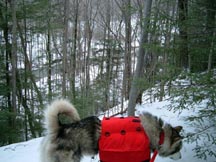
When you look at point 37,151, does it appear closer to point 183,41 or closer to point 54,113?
point 54,113

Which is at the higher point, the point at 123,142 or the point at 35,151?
the point at 123,142

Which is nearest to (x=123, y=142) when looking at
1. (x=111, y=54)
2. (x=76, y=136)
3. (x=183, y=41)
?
(x=76, y=136)

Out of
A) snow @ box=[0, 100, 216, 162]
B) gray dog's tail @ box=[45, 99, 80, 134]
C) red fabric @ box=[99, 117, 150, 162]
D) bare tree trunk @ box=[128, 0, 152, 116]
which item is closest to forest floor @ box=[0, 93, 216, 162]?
snow @ box=[0, 100, 216, 162]

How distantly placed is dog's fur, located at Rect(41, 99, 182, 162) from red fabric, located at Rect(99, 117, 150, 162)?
0.37 ft

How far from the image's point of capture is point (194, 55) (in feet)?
14.6

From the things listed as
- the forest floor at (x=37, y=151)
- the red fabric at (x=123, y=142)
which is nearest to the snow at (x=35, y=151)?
the forest floor at (x=37, y=151)

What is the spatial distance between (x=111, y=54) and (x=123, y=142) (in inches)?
705

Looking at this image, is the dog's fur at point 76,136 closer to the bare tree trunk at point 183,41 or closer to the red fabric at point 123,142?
the red fabric at point 123,142

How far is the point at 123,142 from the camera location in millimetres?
3367

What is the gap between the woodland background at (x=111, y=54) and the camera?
168 inches

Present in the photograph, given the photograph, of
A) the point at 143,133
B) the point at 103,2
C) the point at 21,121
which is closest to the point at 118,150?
the point at 143,133

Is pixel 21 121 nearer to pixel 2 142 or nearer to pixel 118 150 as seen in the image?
pixel 2 142

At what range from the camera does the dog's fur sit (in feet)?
11.1

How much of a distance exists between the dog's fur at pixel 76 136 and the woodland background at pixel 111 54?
0.63 meters
